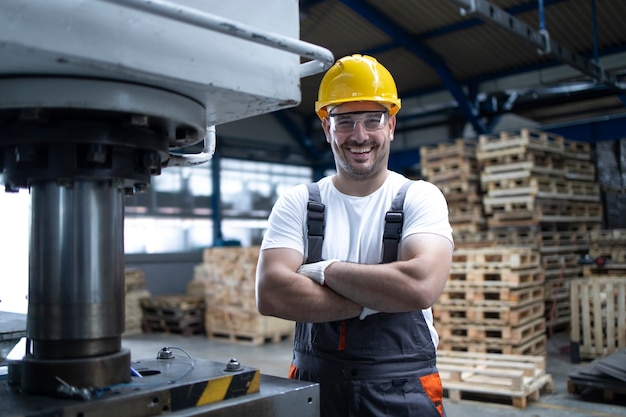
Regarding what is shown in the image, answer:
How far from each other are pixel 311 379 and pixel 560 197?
8704 mm

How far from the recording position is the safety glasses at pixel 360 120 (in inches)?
86.9

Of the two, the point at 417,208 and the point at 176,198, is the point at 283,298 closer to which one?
the point at 417,208

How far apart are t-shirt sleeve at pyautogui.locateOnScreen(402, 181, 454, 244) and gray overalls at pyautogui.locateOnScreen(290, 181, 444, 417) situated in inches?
1.3

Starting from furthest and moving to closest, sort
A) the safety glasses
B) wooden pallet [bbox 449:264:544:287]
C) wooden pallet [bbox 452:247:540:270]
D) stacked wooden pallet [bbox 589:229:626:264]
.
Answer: stacked wooden pallet [bbox 589:229:626:264] → wooden pallet [bbox 452:247:540:270] → wooden pallet [bbox 449:264:544:287] → the safety glasses

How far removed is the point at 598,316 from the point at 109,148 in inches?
302

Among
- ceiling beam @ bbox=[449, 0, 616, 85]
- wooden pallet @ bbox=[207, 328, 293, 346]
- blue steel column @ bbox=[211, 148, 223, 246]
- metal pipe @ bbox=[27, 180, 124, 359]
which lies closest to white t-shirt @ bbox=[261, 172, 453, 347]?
metal pipe @ bbox=[27, 180, 124, 359]

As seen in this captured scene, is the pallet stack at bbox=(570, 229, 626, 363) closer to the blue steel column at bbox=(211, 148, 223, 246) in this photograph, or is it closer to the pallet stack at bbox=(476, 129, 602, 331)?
the pallet stack at bbox=(476, 129, 602, 331)

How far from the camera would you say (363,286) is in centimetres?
195

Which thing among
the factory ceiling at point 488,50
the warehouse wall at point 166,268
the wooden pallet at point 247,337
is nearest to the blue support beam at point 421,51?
the factory ceiling at point 488,50

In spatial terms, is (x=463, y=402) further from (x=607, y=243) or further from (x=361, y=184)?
(x=607, y=243)

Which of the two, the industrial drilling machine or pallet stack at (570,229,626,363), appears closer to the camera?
the industrial drilling machine

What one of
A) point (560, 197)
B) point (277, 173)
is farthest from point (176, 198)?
point (560, 197)

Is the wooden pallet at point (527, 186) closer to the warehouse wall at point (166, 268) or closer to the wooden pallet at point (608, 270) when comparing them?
the wooden pallet at point (608, 270)

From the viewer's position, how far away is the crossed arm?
6.40ft
